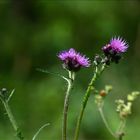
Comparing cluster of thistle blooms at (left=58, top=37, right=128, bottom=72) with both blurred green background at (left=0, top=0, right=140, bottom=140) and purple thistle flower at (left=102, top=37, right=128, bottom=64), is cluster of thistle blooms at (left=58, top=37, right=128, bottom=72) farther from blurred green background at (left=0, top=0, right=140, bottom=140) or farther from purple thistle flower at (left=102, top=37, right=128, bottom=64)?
blurred green background at (left=0, top=0, right=140, bottom=140)

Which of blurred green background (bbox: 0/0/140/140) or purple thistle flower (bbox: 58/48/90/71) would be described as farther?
blurred green background (bbox: 0/0/140/140)

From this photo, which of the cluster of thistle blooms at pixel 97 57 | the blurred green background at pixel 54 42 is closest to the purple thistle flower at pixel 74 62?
the cluster of thistle blooms at pixel 97 57

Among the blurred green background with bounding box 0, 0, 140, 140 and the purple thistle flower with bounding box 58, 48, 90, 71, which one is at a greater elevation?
the purple thistle flower with bounding box 58, 48, 90, 71

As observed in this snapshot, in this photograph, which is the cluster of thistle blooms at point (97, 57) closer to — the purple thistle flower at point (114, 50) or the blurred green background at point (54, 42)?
the purple thistle flower at point (114, 50)

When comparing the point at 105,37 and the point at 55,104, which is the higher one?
the point at 105,37

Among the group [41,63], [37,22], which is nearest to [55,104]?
[41,63]

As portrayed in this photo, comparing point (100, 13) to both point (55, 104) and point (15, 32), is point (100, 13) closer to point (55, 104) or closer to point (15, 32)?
point (15, 32)

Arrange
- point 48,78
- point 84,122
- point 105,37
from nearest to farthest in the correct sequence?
point 84,122 → point 48,78 → point 105,37

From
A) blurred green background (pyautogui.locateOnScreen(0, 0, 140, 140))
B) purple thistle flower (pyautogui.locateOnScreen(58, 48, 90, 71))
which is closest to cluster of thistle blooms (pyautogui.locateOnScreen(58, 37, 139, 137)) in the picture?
purple thistle flower (pyautogui.locateOnScreen(58, 48, 90, 71))

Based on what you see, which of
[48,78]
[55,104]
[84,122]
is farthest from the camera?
[48,78]
